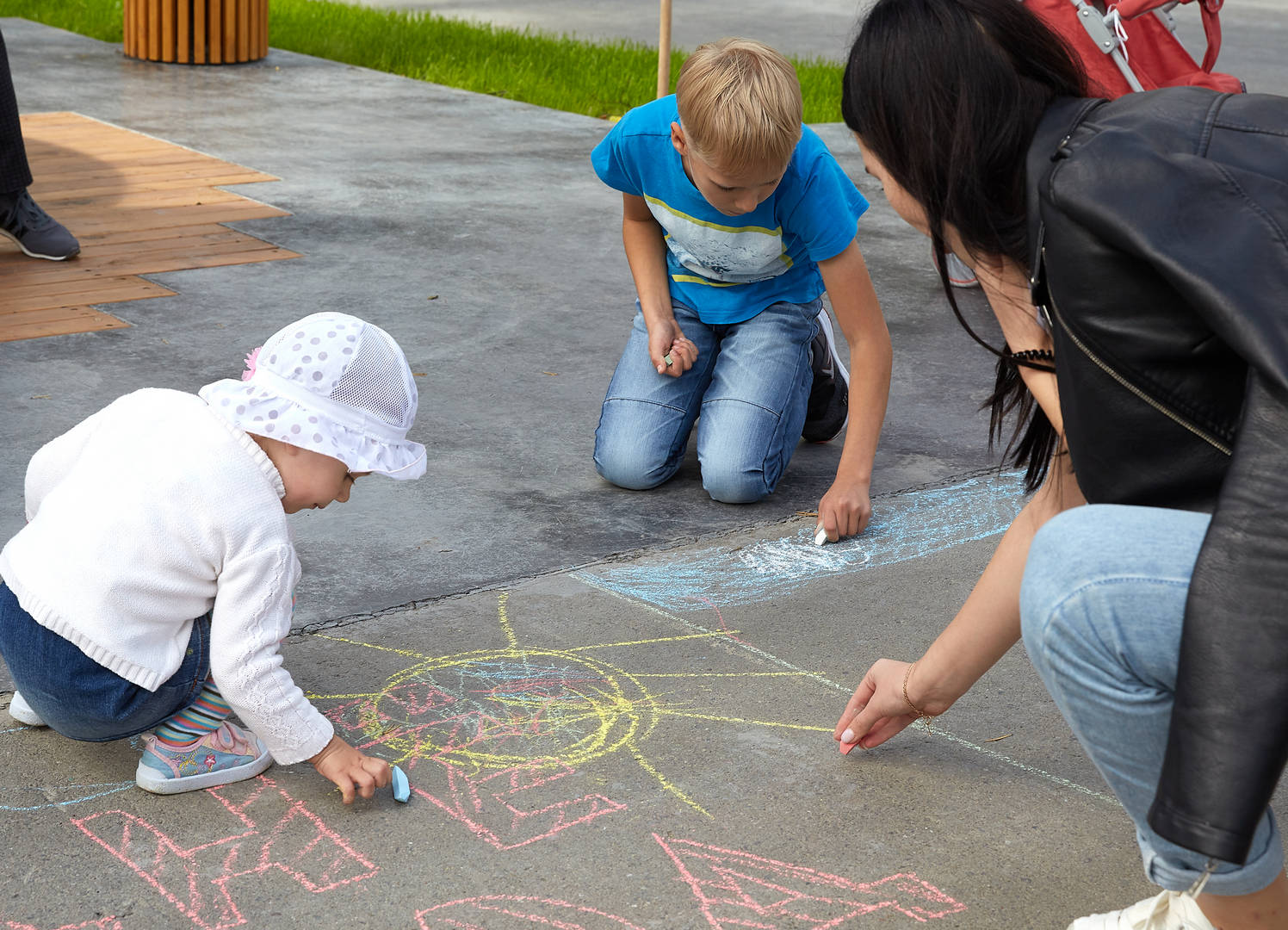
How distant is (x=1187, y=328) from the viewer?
4.58 ft

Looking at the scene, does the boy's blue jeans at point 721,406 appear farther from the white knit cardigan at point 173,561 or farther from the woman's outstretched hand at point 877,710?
the white knit cardigan at point 173,561

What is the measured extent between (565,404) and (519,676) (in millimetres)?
1445

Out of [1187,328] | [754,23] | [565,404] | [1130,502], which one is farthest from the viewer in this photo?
[754,23]

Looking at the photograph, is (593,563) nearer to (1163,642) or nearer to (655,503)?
(655,503)

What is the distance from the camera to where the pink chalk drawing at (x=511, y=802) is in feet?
6.28

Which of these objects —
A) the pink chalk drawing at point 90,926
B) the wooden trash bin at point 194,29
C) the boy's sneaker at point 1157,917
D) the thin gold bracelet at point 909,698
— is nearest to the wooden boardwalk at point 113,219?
the wooden trash bin at point 194,29

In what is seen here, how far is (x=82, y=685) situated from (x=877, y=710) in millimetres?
1081

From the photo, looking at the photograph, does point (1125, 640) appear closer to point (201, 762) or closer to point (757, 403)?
point (201, 762)

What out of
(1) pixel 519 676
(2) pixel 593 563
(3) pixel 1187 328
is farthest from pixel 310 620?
(3) pixel 1187 328

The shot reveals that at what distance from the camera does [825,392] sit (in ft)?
11.7

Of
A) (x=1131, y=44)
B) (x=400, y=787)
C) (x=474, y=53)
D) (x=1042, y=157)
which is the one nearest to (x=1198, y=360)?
(x=1042, y=157)

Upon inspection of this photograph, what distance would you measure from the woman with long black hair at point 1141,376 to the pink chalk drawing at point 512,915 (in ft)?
1.89

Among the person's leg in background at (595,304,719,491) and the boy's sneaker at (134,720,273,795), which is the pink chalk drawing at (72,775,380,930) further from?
the person's leg in background at (595,304,719,491)

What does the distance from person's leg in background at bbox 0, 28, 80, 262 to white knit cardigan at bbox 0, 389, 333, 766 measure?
3.07 meters
